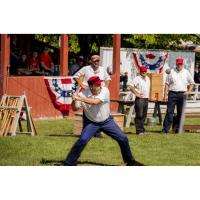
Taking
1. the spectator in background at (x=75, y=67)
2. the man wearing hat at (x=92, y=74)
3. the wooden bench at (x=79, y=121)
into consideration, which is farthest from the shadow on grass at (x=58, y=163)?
the spectator in background at (x=75, y=67)

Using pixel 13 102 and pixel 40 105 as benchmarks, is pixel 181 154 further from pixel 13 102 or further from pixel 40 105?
Answer: pixel 40 105

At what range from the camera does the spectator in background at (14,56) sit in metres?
23.8

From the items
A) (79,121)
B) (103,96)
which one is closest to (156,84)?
(79,121)

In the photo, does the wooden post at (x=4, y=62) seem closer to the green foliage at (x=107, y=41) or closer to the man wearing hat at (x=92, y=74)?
the man wearing hat at (x=92, y=74)

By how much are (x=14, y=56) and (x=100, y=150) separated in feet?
30.4

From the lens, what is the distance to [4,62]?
21797 mm

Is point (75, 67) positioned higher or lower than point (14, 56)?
lower

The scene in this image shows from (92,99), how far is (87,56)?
58.9 ft

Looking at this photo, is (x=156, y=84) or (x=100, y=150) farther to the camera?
(x=156, y=84)

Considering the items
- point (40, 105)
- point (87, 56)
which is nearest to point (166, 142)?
point (40, 105)

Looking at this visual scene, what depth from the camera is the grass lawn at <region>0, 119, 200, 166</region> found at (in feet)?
46.0

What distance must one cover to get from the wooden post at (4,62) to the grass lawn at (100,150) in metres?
3.14

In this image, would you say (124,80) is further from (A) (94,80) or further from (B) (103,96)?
(A) (94,80)
